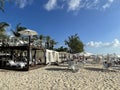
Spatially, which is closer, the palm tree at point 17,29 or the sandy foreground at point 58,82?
the sandy foreground at point 58,82

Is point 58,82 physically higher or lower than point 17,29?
lower

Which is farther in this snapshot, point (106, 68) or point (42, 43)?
point (42, 43)

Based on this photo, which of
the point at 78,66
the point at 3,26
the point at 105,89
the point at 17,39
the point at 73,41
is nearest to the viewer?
the point at 105,89

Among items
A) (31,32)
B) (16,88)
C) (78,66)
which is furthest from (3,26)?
(16,88)

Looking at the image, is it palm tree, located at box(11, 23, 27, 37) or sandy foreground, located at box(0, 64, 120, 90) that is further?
palm tree, located at box(11, 23, 27, 37)

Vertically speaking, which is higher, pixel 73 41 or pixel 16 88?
pixel 73 41

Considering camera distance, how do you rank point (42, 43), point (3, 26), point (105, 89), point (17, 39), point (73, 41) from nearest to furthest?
point (105, 89), point (17, 39), point (42, 43), point (3, 26), point (73, 41)

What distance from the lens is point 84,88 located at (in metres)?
10.2

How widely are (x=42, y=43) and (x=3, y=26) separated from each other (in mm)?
10801

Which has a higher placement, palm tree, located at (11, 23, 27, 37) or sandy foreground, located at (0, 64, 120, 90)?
palm tree, located at (11, 23, 27, 37)

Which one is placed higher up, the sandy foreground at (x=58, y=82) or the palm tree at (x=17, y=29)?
the palm tree at (x=17, y=29)

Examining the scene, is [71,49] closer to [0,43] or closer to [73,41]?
[73,41]

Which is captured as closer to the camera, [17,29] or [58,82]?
[58,82]

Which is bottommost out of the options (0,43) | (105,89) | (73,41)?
(105,89)
